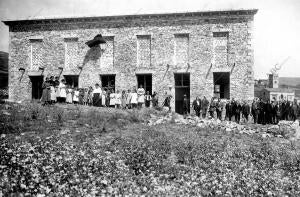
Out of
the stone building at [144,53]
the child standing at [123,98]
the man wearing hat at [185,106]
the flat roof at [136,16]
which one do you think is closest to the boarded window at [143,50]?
the stone building at [144,53]

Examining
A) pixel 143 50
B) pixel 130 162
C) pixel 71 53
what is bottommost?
pixel 130 162

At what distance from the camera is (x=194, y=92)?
22.8 meters

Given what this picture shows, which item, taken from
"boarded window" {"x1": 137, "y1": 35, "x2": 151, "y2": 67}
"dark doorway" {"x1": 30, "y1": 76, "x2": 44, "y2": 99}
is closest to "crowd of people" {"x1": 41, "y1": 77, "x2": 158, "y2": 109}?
"boarded window" {"x1": 137, "y1": 35, "x2": 151, "y2": 67}

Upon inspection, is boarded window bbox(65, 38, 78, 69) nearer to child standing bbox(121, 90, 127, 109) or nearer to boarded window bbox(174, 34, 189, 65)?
child standing bbox(121, 90, 127, 109)

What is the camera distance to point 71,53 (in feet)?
80.7

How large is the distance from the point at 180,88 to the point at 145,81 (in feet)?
8.62

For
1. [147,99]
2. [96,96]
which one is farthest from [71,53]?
[147,99]

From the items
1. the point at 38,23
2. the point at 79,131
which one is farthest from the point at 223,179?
the point at 38,23

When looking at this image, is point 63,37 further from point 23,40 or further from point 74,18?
point 23,40

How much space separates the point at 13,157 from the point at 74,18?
1775 cm

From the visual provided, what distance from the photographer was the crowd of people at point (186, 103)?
19.9 m

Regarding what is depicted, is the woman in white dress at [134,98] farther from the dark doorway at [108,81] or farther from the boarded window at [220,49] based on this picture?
the boarded window at [220,49]

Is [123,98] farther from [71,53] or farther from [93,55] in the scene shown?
[71,53]

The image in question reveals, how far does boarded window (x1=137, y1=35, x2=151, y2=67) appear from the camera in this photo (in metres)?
23.6
